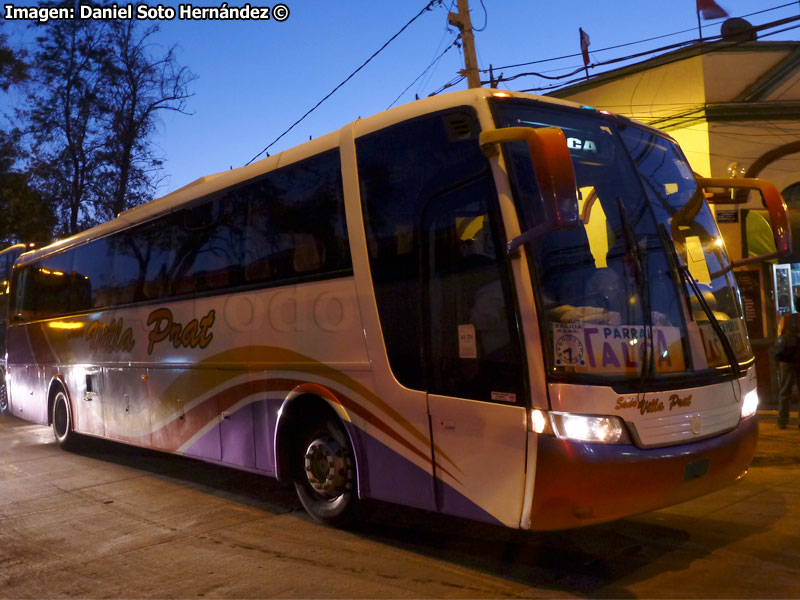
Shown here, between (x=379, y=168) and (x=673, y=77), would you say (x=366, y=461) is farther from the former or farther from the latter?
(x=673, y=77)

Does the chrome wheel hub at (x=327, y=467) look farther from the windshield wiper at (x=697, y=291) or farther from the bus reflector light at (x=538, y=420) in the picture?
the windshield wiper at (x=697, y=291)

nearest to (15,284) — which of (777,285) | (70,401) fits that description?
(70,401)

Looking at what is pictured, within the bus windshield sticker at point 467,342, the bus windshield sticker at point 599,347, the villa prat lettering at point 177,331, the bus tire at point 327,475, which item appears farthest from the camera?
the villa prat lettering at point 177,331

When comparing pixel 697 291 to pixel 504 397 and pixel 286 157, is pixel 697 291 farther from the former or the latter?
pixel 286 157

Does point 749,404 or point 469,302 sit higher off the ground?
point 469,302

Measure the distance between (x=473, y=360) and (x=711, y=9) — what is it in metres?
12.9

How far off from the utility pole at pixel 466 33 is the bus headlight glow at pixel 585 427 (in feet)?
31.2

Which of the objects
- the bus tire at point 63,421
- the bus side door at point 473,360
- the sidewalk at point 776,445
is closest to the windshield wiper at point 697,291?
the bus side door at point 473,360

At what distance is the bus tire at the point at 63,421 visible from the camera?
12.0 m

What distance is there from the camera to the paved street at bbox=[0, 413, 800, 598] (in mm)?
4871

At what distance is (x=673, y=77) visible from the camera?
14828 millimetres

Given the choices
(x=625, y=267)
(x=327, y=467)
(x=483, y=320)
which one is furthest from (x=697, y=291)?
(x=327, y=467)

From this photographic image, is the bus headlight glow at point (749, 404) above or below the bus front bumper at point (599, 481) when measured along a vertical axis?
above

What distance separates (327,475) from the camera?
21.2 feet
